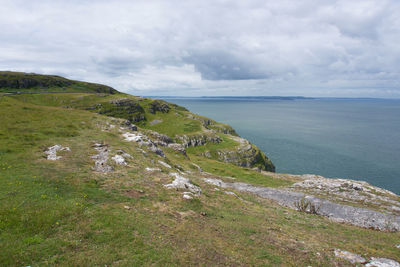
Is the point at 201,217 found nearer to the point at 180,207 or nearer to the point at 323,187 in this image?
the point at 180,207

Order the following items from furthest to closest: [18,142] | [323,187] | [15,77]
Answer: [15,77]
[323,187]
[18,142]

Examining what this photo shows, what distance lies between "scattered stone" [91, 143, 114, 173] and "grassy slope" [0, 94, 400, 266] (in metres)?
1.21

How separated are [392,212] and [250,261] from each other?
36001 mm

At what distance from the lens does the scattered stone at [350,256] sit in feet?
53.3

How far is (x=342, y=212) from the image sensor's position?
33.6m

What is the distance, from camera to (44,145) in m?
32.6

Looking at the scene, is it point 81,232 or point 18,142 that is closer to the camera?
point 81,232

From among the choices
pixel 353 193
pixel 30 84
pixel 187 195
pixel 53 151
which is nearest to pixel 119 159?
pixel 53 151

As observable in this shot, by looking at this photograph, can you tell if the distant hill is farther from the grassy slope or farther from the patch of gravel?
the patch of gravel

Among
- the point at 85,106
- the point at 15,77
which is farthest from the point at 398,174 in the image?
the point at 15,77

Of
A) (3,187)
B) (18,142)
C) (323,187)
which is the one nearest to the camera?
(3,187)

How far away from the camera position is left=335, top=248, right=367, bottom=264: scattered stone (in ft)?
53.3

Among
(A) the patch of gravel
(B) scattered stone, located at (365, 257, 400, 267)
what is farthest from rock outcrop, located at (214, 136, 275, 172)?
(B) scattered stone, located at (365, 257, 400, 267)

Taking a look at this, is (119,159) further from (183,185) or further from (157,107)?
(157,107)
